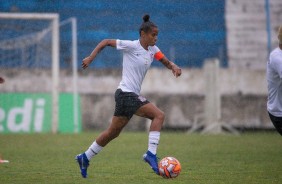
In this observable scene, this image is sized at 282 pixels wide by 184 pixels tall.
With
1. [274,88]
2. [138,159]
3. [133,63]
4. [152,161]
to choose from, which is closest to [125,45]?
[133,63]

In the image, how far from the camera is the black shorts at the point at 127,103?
987 cm

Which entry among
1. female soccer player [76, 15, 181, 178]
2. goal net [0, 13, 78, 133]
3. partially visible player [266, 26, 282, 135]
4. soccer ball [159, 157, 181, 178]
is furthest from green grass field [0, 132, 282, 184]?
goal net [0, 13, 78, 133]

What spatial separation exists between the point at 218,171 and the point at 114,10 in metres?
12.8

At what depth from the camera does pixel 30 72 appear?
21078 mm

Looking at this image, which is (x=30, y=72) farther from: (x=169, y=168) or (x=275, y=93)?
(x=275, y=93)

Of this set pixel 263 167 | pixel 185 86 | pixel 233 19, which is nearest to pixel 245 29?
pixel 233 19

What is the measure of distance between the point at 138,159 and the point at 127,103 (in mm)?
2886

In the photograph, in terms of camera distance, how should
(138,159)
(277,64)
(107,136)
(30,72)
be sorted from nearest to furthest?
(277,64) → (107,136) → (138,159) → (30,72)

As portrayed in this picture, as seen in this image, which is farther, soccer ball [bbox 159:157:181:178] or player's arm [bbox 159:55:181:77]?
player's arm [bbox 159:55:181:77]

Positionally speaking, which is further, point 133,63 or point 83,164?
point 133,63

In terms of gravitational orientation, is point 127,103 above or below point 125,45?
below

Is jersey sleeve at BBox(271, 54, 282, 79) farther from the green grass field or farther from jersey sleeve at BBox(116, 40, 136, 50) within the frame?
jersey sleeve at BBox(116, 40, 136, 50)

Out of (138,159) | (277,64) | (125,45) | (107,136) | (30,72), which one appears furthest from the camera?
(30,72)

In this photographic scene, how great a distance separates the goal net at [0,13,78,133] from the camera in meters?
20.0
